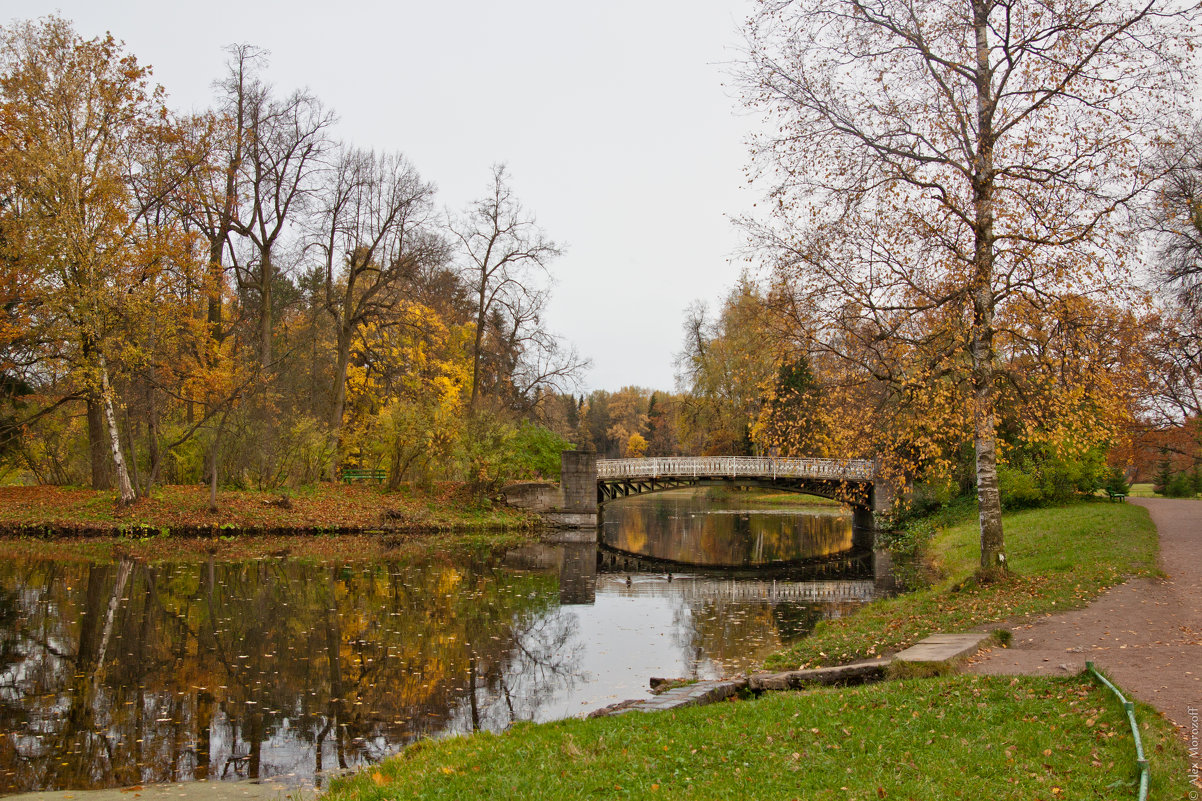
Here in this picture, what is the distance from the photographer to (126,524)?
900 inches

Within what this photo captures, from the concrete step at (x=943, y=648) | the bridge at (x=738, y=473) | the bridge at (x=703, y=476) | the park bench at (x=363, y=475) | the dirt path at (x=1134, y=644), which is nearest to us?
the dirt path at (x=1134, y=644)

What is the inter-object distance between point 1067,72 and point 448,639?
1231 centimetres

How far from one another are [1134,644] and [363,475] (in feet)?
107

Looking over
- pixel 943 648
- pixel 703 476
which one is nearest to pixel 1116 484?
pixel 703 476

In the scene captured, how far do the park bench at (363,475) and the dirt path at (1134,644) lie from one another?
27467 mm

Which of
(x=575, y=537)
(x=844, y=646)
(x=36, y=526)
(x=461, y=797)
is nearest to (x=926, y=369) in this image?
(x=844, y=646)

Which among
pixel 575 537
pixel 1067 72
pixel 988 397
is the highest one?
pixel 1067 72

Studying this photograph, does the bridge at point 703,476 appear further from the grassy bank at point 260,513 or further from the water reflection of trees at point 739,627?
the water reflection of trees at point 739,627

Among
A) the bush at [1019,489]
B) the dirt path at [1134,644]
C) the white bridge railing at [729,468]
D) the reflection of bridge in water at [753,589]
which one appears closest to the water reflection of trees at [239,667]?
the reflection of bridge in water at [753,589]

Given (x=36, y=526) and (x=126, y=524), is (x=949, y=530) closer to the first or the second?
(x=126, y=524)

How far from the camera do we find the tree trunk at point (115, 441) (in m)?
21.8

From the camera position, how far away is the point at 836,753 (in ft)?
17.5

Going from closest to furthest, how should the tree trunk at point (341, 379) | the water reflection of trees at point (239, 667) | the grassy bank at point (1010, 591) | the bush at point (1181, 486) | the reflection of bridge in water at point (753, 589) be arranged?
1. the water reflection of trees at point (239, 667)
2. the grassy bank at point (1010, 591)
3. the reflection of bridge in water at point (753, 589)
4. the tree trunk at point (341, 379)
5. the bush at point (1181, 486)

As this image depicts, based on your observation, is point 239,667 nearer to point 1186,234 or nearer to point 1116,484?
point 1186,234
